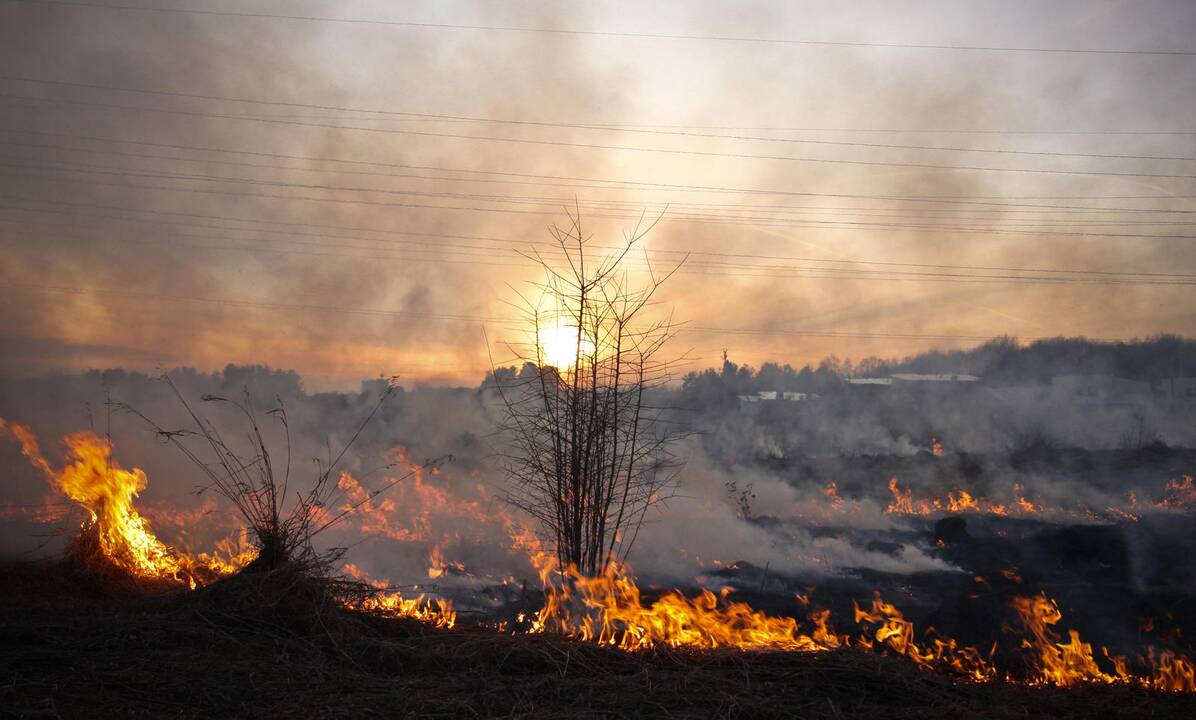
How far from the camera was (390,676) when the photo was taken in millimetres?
4801

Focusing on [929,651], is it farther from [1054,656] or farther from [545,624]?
[545,624]

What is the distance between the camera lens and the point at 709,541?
1416 centimetres

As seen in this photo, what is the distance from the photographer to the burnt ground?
13.5 feet

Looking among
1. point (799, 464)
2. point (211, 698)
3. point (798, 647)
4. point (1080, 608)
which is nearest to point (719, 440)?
point (799, 464)

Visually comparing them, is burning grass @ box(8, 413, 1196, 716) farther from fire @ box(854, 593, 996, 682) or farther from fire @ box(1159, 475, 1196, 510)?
fire @ box(1159, 475, 1196, 510)

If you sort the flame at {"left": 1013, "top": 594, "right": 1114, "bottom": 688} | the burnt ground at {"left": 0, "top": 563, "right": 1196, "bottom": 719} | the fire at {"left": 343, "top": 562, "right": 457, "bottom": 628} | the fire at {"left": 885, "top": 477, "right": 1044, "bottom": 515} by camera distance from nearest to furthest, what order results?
the burnt ground at {"left": 0, "top": 563, "right": 1196, "bottom": 719} → the flame at {"left": 1013, "top": 594, "right": 1114, "bottom": 688} → the fire at {"left": 343, "top": 562, "right": 457, "bottom": 628} → the fire at {"left": 885, "top": 477, "right": 1044, "bottom": 515}

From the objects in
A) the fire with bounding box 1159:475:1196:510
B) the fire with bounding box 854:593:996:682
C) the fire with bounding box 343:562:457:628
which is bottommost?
the fire with bounding box 854:593:996:682

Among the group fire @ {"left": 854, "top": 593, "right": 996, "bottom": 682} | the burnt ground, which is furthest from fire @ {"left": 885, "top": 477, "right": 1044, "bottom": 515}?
the burnt ground

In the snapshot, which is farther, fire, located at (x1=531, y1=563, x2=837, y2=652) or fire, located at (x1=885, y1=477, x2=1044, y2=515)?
fire, located at (x1=885, y1=477, x2=1044, y2=515)

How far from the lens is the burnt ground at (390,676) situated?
13.5ft

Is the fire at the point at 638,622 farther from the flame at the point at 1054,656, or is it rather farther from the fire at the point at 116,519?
the fire at the point at 116,519

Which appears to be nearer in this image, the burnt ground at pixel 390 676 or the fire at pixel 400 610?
the burnt ground at pixel 390 676

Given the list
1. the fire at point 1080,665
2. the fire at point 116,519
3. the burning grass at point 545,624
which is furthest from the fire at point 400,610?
the fire at point 1080,665

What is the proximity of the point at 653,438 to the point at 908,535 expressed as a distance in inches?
362
